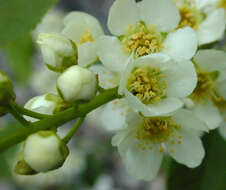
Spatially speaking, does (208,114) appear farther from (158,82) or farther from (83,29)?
(83,29)

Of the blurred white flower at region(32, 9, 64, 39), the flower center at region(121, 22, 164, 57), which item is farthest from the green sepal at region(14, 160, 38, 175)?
the blurred white flower at region(32, 9, 64, 39)

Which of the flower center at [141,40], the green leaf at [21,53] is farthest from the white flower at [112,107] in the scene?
the green leaf at [21,53]

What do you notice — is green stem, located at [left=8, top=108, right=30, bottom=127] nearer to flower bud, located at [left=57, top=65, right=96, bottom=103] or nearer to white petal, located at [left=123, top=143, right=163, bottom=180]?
flower bud, located at [left=57, top=65, right=96, bottom=103]

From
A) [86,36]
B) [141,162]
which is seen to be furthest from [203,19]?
[141,162]

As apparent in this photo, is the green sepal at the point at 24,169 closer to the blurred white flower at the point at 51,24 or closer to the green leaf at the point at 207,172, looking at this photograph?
the green leaf at the point at 207,172

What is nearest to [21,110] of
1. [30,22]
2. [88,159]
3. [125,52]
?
[30,22]

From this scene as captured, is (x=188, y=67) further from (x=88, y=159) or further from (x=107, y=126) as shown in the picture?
(x=88, y=159)
